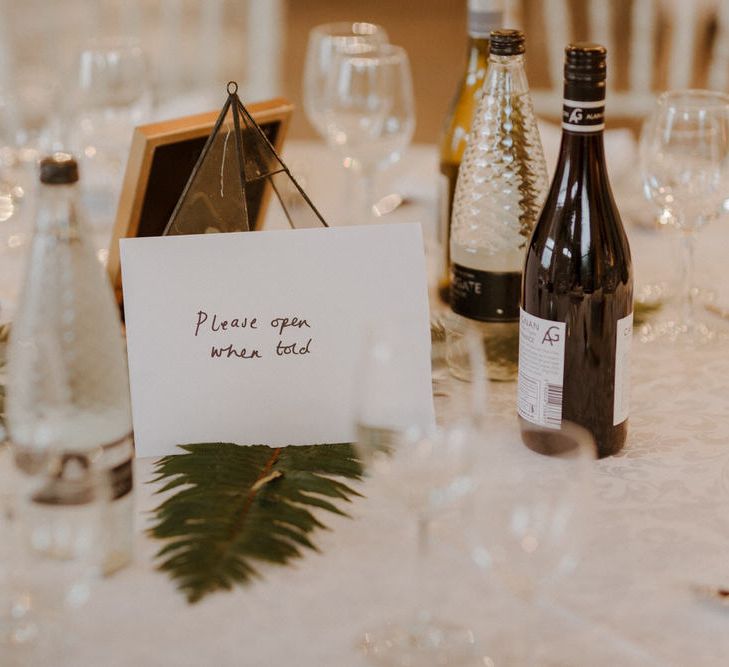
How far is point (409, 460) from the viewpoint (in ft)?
2.22

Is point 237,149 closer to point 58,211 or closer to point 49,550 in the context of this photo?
point 58,211

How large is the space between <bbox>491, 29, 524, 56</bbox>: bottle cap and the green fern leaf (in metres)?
0.40

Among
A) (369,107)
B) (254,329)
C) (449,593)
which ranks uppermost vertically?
(369,107)

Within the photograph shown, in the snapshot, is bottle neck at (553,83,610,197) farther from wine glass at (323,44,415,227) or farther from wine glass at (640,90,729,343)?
wine glass at (323,44,415,227)

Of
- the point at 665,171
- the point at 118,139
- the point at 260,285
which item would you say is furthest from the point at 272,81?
the point at 260,285

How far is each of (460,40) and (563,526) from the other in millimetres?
4435

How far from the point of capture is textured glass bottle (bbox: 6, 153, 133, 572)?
29.4 inches

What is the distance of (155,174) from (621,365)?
0.49 m

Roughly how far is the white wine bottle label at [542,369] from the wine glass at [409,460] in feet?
0.82

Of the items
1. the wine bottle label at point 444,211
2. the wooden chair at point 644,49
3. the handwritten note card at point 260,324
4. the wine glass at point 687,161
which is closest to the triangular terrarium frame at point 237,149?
the handwritten note card at point 260,324

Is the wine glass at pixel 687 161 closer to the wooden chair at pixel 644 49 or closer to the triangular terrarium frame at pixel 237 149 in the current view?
the triangular terrarium frame at pixel 237 149

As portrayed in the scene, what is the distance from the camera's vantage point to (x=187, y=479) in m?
0.85

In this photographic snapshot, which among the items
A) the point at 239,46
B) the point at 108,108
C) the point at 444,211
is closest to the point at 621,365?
the point at 444,211

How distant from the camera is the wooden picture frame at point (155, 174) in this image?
3.41 feet
